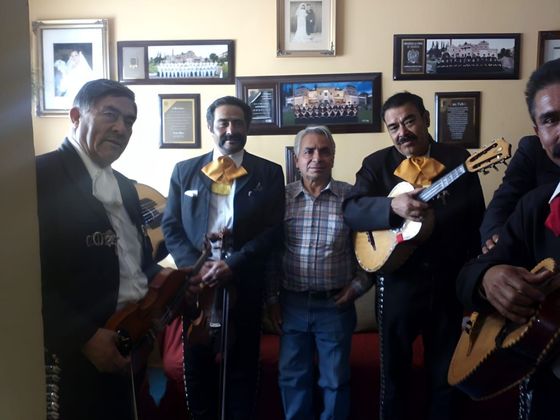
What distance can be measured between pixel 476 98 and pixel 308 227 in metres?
1.58

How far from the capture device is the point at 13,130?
61 cm

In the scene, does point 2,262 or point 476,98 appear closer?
point 2,262

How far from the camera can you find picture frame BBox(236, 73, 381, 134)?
3.04 meters

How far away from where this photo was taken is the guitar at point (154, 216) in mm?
2420

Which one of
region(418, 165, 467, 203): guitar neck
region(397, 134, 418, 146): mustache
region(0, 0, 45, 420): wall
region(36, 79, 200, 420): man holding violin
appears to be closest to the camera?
region(0, 0, 45, 420): wall

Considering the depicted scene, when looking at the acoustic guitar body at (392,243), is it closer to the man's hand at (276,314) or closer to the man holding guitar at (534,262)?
the man's hand at (276,314)

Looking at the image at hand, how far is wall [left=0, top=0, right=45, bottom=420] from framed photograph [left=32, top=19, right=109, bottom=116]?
107 inches

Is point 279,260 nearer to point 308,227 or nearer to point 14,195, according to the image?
point 308,227

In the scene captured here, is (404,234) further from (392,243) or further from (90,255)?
(90,255)

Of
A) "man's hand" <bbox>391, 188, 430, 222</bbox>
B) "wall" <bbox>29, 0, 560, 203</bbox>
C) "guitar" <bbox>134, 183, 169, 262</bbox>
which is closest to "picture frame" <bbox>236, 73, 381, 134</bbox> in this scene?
"wall" <bbox>29, 0, 560, 203</bbox>

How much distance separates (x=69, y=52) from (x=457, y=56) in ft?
7.83

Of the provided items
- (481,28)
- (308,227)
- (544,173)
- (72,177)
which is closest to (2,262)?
(72,177)

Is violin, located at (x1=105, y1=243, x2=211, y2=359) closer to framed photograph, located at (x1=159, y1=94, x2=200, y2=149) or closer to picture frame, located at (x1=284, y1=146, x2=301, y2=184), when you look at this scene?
picture frame, located at (x1=284, y1=146, x2=301, y2=184)

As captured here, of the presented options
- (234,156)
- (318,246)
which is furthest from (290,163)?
(318,246)
